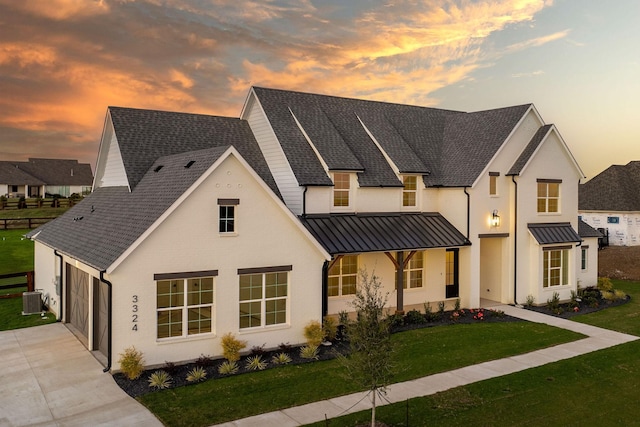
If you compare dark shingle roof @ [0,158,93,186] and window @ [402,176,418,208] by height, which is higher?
dark shingle roof @ [0,158,93,186]

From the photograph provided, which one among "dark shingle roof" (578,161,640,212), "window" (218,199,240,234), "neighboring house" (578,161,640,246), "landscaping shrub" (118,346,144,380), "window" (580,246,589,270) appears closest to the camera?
"landscaping shrub" (118,346,144,380)

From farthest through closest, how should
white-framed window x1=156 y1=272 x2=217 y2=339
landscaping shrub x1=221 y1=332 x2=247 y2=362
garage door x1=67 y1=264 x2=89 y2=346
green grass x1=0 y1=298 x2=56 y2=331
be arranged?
green grass x1=0 y1=298 x2=56 y2=331
garage door x1=67 y1=264 x2=89 y2=346
landscaping shrub x1=221 y1=332 x2=247 y2=362
white-framed window x1=156 y1=272 x2=217 y2=339

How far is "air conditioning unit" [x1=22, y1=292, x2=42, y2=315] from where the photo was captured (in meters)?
21.5

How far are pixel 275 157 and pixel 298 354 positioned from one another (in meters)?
9.73

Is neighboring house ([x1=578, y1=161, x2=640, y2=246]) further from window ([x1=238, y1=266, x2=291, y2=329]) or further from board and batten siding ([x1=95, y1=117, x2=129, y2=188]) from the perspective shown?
board and batten siding ([x1=95, y1=117, x2=129, y2=188])

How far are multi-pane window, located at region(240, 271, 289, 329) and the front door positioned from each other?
1062 centimetres

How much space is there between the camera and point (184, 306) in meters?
15.5

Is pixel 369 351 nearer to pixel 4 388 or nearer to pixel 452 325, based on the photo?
pixel 4 388

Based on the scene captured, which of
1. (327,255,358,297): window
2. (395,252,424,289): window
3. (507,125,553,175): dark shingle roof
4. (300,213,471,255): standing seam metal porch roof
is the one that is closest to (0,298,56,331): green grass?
(300,213,471,255): standing seam metal porch roof

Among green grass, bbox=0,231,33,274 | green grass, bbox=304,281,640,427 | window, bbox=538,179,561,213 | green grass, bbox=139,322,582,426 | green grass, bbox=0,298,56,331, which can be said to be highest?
window, bbox=538,179,561,213

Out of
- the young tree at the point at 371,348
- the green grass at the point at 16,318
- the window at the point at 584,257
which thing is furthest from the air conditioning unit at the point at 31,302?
the window at the point at 584,257

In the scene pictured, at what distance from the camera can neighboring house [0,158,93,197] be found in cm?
7712

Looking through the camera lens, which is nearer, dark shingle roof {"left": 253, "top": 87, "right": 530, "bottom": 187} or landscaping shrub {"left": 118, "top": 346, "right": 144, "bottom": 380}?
landscaping shrub {"left": 118, "top": 346, "right": 144, "bottom": 380}

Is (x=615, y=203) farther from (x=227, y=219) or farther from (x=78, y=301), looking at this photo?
(x=78, y=301)
